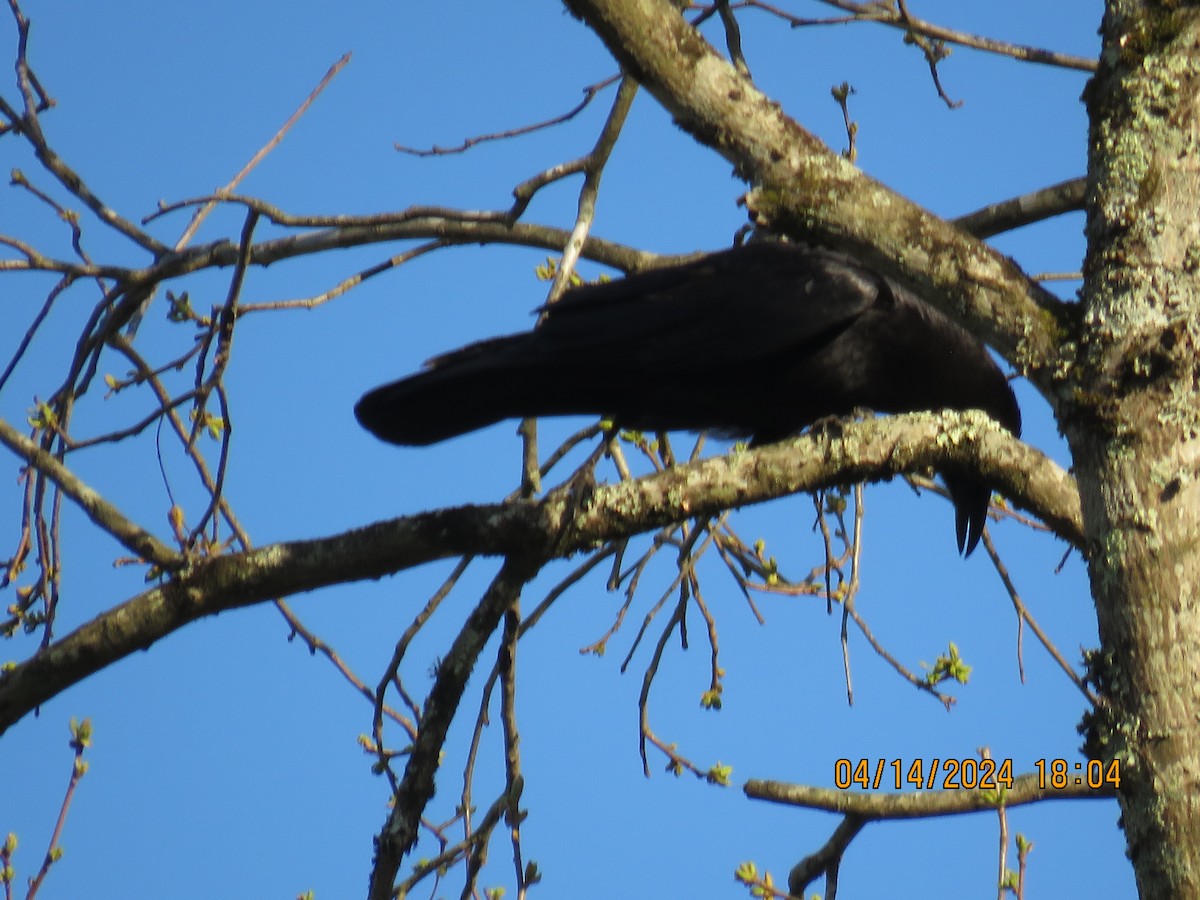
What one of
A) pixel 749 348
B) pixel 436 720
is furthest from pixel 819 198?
pixel 436 720

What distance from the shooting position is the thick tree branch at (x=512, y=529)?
230 centimetres

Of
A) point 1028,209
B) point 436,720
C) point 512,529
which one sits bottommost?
point 436,720

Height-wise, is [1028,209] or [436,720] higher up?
[1028,209]

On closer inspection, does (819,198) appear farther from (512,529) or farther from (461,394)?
(461,394)

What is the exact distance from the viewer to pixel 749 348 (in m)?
3.64

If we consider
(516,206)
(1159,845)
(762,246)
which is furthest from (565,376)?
(1159,845)

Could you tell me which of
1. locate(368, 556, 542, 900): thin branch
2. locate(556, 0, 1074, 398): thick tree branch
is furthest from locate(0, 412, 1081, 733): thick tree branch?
locate(556, 0, 1074, 398): thick tree branch

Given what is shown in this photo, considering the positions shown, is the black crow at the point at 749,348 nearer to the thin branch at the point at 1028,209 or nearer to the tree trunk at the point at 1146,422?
the thin branch at the point at 1028,209

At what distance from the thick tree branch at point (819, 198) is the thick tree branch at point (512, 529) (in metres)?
0.26

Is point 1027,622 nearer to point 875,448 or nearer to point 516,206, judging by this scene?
point 875,448

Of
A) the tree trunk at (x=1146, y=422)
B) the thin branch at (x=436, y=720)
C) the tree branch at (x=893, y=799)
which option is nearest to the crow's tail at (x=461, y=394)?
the thin branch at (x=436, y=720)

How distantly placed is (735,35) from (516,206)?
1208 millimetres

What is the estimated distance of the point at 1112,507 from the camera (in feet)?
7.00

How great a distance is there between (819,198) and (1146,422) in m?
0.80
